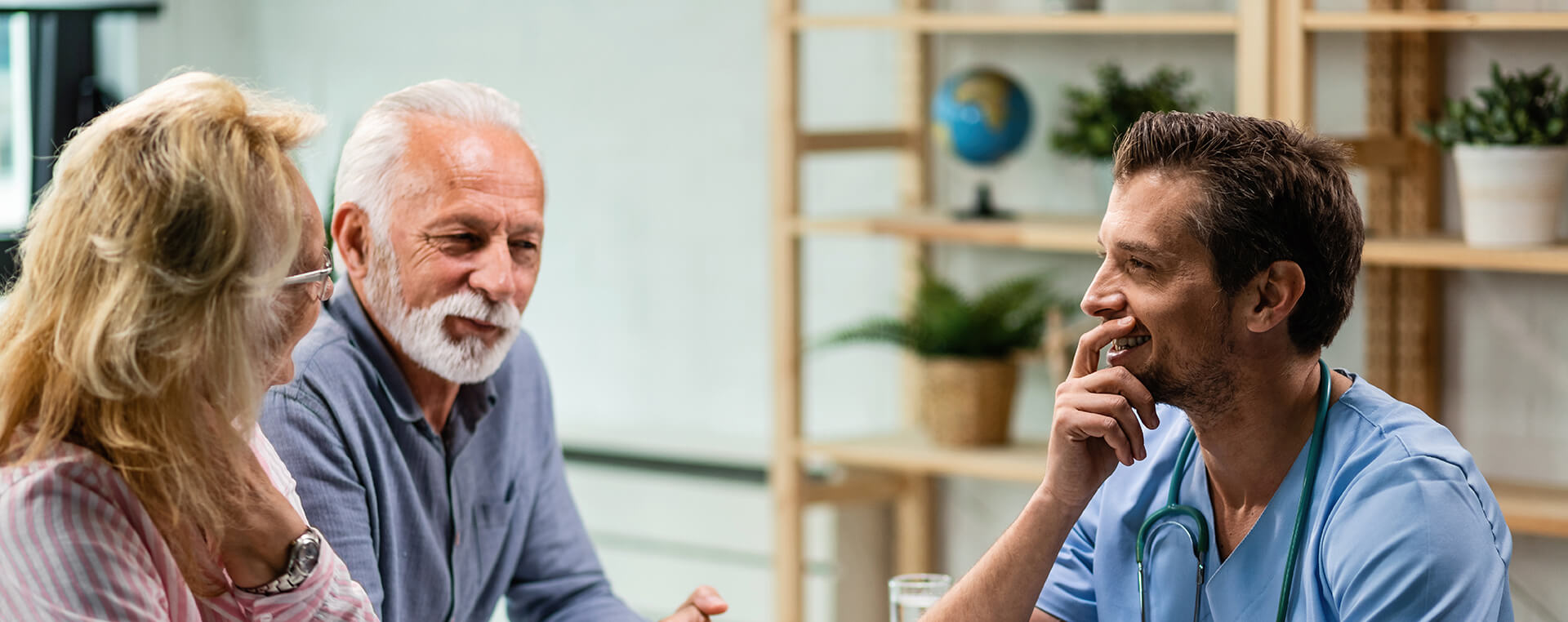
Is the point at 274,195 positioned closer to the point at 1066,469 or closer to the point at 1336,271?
the point at 1066,469

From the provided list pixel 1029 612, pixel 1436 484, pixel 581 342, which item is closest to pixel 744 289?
pixel 581 342

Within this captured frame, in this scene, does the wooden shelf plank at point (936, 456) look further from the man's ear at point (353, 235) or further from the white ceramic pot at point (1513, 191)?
the man's ear at point (353, 235)

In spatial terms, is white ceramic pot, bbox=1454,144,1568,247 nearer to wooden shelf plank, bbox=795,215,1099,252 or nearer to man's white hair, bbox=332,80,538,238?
wooden shelf plank, bbox=795,215,1099,252

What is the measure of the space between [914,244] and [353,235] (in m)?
1.79

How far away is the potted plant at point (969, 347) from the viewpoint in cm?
313

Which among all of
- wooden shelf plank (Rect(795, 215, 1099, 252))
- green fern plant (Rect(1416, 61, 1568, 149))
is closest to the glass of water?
wooden shelf plank (Rect(795, 215, 1099, 252))

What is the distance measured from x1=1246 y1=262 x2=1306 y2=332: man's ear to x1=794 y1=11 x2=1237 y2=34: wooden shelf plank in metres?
1.41

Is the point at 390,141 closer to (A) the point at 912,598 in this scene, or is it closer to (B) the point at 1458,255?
(A) the point at 912,598

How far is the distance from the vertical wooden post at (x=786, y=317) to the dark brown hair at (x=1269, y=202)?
1.75m

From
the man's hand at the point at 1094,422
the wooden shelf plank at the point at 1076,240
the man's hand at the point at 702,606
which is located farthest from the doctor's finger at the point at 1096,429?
the wooden shelf plank at the point at 1076,240

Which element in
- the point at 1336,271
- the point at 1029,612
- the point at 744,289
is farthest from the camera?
the point at 744,289

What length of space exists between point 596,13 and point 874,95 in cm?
75

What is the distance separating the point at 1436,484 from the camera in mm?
1317

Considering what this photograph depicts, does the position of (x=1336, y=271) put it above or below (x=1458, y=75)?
below
